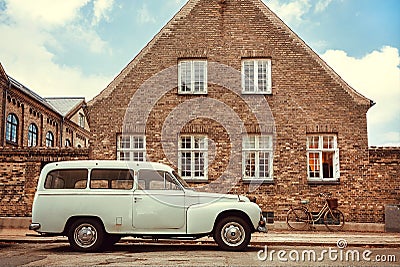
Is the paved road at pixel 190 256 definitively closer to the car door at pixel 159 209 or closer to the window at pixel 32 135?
the car door at pixel 159 209

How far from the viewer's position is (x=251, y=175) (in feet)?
63.1

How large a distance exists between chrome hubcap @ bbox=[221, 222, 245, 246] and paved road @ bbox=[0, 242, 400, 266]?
32 cm

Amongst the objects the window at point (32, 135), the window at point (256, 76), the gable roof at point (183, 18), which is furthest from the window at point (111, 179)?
the window at point (32, 135)

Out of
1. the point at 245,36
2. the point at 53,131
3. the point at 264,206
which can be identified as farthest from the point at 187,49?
the point at 53,131

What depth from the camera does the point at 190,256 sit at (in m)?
11.1

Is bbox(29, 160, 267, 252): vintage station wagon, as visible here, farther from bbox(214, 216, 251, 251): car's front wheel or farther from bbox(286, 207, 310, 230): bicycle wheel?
bbox(286, 207, 310, 230): bicycle wheel

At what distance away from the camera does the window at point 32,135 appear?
32.3 metres

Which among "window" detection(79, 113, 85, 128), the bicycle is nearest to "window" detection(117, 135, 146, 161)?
the bicycle

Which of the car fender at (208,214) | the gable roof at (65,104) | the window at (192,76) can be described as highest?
the gable roof at (65,104)

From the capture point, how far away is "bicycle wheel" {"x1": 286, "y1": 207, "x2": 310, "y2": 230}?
18.6m

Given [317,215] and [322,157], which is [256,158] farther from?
[317,215]

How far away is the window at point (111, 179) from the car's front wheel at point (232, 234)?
237cm

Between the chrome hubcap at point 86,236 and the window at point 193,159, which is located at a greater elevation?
the window at point 193,159

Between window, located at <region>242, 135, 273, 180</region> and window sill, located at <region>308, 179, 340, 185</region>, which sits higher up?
window, located at <region>242, 135, 273, 180</region>
